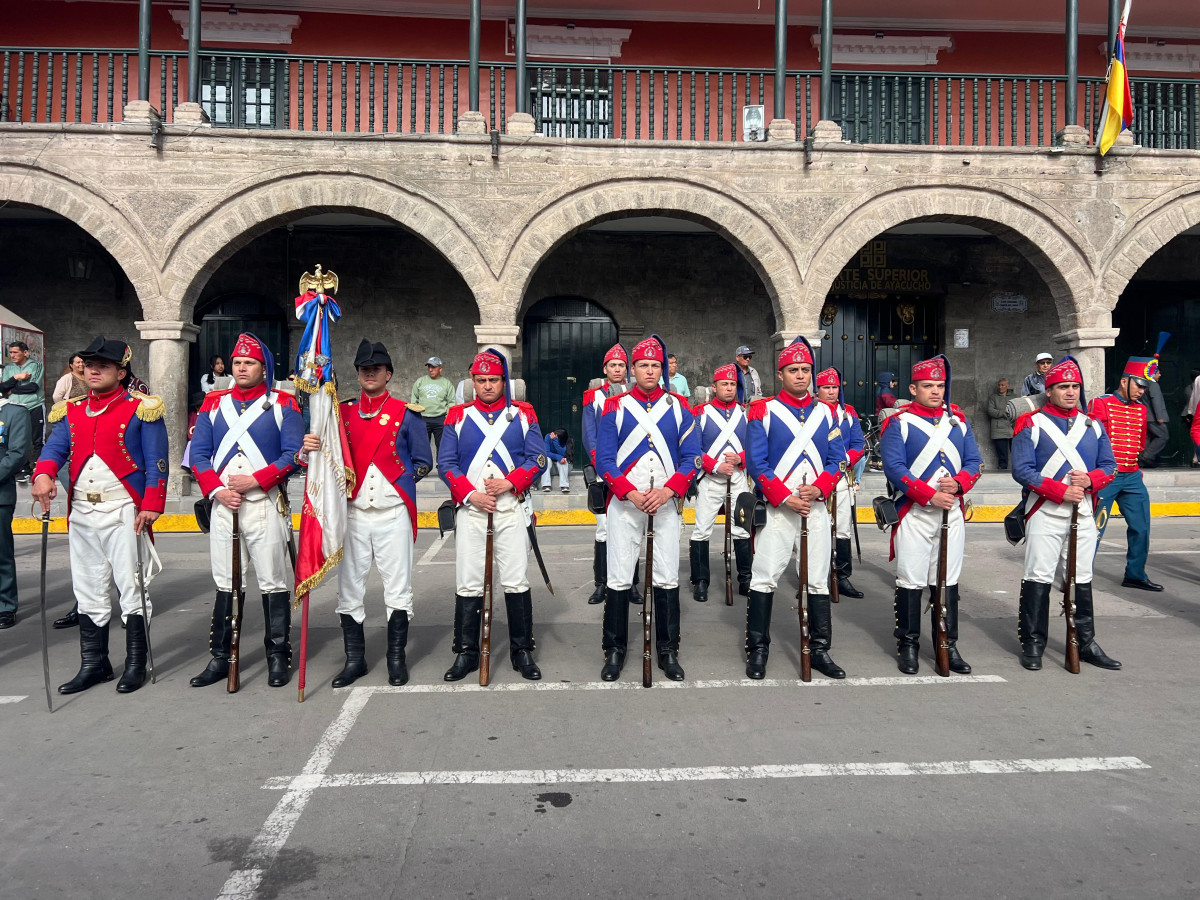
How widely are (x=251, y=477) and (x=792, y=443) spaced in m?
3.40

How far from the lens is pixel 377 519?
17.9 feet

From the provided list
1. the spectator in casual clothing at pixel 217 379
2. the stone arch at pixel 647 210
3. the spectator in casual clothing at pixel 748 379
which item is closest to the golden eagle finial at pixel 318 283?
the spectator in casual clothing at pixel 748 379

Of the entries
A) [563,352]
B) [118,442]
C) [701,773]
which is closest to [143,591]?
[118,442]

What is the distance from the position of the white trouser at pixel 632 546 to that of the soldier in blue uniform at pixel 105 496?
281 centimetres

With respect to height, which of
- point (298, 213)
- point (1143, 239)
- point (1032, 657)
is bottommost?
point (1032, 657)

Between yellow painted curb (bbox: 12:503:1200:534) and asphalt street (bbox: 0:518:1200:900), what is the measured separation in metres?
6.28

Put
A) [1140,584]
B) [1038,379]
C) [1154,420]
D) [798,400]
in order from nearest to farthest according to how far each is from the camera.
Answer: [798,400] < [1140,584] < [1154,420] < [1038,379]

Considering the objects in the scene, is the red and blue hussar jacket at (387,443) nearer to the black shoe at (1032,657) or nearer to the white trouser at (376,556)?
the white trouser at (376,556)

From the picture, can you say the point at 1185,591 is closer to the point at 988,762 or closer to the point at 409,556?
the point at 988,762

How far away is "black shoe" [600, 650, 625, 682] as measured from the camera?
539cm

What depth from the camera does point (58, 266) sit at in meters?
15.9

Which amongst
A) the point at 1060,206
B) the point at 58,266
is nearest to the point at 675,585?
the point at 1060,206

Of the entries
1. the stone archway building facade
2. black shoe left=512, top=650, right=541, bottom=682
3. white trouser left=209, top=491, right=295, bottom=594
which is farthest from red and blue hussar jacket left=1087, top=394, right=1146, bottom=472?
white trouser left=209, top=491, right=295, bottom=594

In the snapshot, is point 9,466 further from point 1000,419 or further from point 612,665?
point 1000,419
